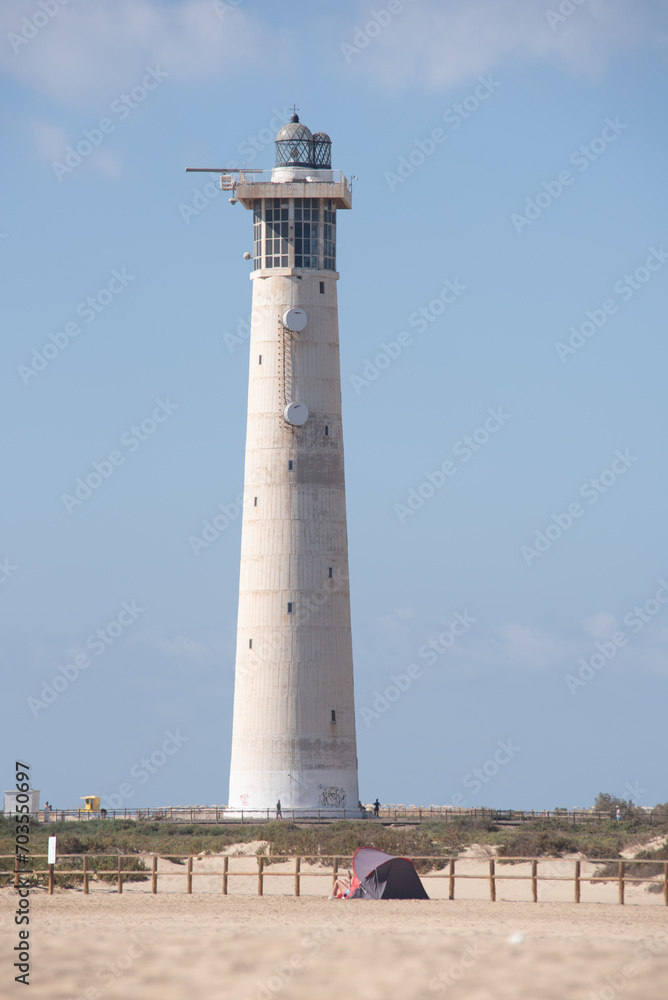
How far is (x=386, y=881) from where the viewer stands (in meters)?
41.9

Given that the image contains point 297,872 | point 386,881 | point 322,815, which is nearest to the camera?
point 297,872

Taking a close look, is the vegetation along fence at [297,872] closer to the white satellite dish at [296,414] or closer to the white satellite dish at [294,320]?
the white satellite dish at [296,414]

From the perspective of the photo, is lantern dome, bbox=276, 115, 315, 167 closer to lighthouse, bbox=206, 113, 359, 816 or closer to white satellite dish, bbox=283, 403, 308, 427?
lighthouse, bbox=206, 113, 359, 816

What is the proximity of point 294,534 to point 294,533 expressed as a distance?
4cm

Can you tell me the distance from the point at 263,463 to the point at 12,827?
1572 centimetres

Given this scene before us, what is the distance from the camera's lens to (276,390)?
59.8 m

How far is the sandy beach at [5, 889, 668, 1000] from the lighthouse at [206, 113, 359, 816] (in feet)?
62.7

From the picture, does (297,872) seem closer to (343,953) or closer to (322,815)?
(343,953)

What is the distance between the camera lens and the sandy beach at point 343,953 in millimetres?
29641

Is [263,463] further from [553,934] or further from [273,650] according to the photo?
[553,934]

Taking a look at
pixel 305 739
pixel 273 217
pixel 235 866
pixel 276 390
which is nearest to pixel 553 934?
pixel 235 866

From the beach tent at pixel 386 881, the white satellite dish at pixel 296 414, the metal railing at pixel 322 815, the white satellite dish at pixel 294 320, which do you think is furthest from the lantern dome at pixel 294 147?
the beach tent at pixel 386 881

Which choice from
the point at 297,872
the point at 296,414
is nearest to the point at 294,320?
the point at 296,414

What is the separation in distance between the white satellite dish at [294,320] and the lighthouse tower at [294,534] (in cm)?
4
